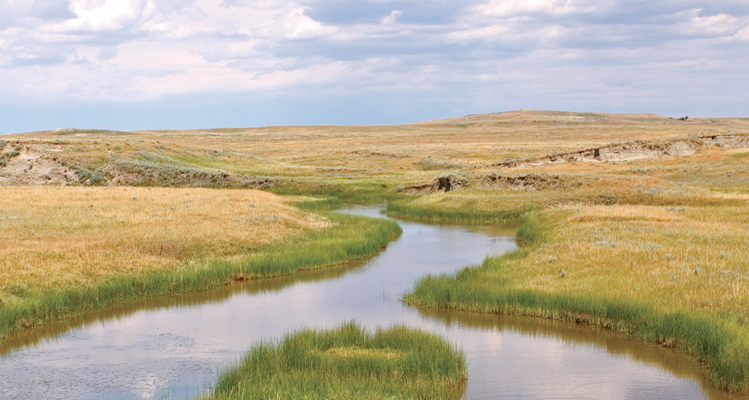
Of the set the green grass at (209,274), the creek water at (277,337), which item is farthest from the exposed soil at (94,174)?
the creek water at (277,337)

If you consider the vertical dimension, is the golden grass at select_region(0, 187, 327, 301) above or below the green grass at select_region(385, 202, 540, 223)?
above

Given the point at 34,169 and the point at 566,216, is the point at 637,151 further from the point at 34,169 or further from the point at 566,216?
the point at 34,169

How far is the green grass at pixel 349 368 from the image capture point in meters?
11.8

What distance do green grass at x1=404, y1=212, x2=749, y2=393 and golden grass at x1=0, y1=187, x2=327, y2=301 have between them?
919 cm

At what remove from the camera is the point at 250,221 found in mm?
31234

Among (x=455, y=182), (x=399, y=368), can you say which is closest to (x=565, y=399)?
(x=399, y=368)

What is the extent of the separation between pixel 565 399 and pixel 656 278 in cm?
780

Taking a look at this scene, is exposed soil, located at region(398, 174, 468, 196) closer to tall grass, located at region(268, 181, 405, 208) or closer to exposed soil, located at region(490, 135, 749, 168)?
tall grass, located at region(268, 181, 405, 208)

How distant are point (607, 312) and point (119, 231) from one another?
762 inches

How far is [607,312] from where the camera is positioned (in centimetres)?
1695

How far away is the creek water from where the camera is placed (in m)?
13.0

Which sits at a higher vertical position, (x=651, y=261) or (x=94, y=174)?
(x=94, y=174)

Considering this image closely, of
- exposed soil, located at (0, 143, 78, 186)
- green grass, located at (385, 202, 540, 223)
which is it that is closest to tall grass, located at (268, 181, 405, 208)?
green grass, located at (385, 202, 540, 223)

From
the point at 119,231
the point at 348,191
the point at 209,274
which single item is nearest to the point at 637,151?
the point at 348,191
